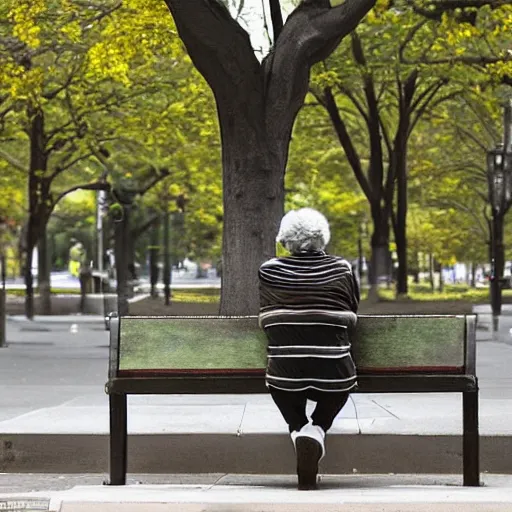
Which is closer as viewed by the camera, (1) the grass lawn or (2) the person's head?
(2) the person's head

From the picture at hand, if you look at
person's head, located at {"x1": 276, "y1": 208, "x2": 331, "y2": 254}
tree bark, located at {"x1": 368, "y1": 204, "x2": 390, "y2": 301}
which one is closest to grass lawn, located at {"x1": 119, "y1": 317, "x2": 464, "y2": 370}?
person's head, located at {"x1": 276, "y1": 208, "x2": 331, "y2": 254}

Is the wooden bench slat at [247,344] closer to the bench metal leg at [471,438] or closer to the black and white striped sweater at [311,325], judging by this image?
the bench metal leg at [471,438]

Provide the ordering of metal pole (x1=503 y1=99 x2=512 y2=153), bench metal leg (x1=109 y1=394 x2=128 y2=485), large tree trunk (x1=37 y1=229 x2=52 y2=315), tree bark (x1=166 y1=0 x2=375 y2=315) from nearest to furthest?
bench metal leg (x1=109 y1=394 x2=128 y2=485)
tree bark (x1=166 y1=0 x2=375 y2=315)
metal pole (x1=503 y1=99 x2=512 y2=153)
large tree trunk (x1=37 y1=229 x2=52 y2=315)

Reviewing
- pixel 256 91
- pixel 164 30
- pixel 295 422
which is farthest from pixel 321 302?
pixel 164 30

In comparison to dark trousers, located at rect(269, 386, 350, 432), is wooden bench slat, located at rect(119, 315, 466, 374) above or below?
above

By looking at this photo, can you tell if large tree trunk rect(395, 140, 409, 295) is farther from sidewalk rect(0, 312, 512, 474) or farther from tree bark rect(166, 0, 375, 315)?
sidewalk rect(0, 312, 512, 474)

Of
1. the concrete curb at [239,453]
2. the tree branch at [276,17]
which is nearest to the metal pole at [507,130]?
the tree branch at [276,17]

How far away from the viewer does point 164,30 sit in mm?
17812

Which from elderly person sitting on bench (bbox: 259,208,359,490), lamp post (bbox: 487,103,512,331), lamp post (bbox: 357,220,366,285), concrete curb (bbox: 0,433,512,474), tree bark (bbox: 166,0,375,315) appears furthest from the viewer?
lamp post (bbox: 357,220,366,285)

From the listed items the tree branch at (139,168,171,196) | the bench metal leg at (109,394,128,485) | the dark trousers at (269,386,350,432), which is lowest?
the bench metal leg at (109,394,128,485)

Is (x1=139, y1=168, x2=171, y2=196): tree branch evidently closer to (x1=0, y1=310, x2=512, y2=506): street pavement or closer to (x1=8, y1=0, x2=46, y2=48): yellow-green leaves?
(x1=8, y1=0, x2=46, y2=48): yellow-green leaves

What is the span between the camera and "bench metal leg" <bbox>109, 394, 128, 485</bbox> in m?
7.47

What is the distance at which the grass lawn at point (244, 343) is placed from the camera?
7453mm

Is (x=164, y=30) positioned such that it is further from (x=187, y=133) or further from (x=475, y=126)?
(x=475, y=126)
